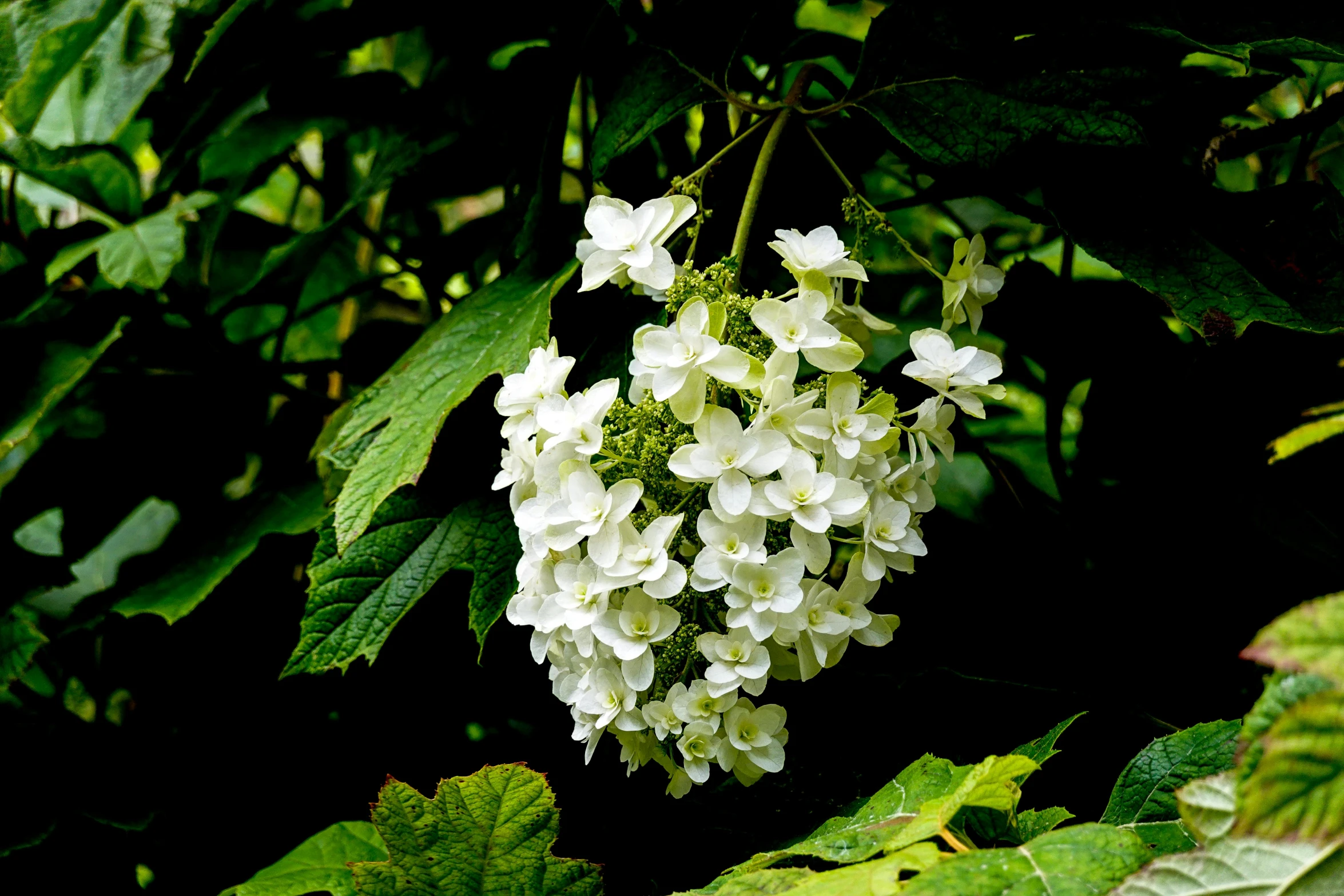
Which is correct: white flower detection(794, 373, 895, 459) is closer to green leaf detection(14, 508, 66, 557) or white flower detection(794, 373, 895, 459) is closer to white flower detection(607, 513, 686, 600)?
white flower detection(607, 513, 686, 600)

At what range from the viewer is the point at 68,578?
1416 mm

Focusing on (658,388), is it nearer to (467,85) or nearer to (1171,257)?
(1171,257)

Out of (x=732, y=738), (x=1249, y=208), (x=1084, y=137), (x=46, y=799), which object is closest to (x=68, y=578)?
(x=46, y=799)

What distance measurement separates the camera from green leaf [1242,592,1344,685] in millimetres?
398

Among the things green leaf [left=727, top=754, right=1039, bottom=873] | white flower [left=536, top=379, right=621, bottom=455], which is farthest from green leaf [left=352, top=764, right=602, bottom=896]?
white flower [left=536, top=379, right=621, bottom=455]

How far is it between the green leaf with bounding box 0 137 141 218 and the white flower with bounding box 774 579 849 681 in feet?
3.75

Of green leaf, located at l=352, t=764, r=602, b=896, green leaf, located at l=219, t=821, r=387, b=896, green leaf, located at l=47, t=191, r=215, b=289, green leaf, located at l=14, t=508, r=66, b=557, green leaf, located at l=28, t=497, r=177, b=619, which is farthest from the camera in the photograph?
green leaf, located at l=14, t=508, r=66, b=557

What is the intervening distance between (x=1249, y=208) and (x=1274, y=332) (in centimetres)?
19

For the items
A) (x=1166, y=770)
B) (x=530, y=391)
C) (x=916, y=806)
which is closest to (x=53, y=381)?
(x=530, y=391)

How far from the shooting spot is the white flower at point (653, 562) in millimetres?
663

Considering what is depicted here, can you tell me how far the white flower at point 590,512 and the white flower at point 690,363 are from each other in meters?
0.07

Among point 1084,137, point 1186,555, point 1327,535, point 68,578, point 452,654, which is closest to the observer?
point 1084,137

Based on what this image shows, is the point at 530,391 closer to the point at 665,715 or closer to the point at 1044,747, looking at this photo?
the point at 665,715

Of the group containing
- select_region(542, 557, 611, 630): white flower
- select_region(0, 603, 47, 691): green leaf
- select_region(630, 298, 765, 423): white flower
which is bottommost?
select_region(0, 603, 47, 691): green leaf
